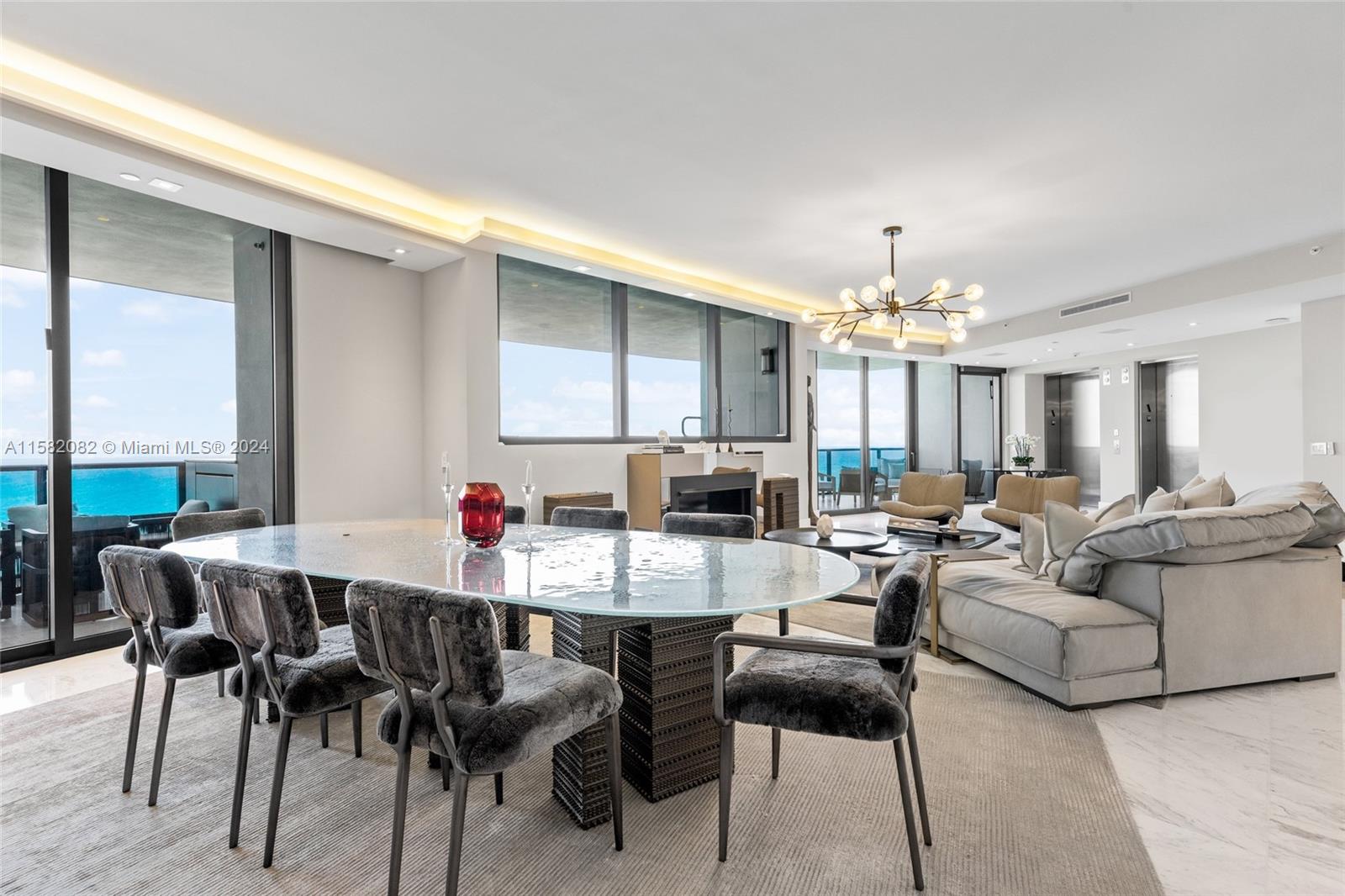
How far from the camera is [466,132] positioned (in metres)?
3.43

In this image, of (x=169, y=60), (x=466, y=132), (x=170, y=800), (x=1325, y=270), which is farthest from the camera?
(x=1325, y=270)

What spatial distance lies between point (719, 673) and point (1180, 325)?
309 inches

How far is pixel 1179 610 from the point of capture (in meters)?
2.77

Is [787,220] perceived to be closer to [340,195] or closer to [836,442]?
[340,195]

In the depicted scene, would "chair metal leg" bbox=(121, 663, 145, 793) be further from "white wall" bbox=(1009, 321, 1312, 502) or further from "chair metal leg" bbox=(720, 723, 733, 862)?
"white wall" bbox=(1009, 321, 1312, 502)

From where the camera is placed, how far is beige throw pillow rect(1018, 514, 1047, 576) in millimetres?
3525

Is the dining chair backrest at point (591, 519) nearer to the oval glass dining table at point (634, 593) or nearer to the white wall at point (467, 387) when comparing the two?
the oval glass dining table at point (634, 593)

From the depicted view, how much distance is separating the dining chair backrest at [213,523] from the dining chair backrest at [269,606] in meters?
1.43

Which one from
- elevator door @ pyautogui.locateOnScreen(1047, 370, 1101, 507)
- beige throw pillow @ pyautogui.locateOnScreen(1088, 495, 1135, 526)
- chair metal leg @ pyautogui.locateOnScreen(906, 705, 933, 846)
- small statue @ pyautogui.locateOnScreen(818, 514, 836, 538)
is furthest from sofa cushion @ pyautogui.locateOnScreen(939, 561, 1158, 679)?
elevator door @ pyautogui.locateOnScreen(1047, 370, 1101, 507)

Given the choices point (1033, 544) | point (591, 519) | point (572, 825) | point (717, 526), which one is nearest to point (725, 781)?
point (572, 825)

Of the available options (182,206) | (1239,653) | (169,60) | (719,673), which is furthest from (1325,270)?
(182,206)

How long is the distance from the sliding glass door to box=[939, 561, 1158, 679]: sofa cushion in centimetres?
433

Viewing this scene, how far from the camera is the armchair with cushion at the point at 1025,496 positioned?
6.53m

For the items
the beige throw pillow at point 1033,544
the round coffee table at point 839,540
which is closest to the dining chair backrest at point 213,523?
the round coffee table at point 839,540
